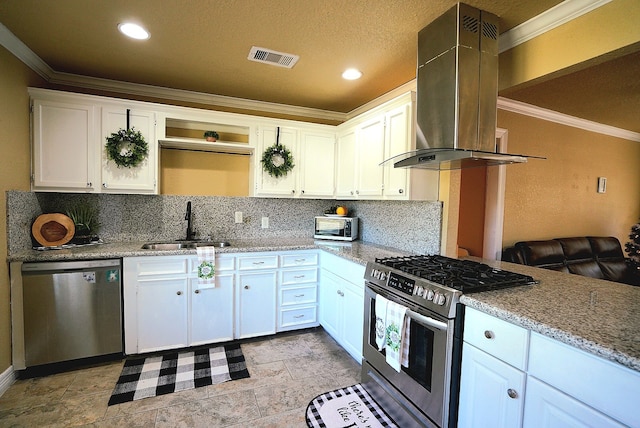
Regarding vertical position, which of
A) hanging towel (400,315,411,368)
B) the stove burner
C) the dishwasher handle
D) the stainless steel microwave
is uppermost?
the stainless steel microwave

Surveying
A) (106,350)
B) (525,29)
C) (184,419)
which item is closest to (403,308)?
(184,419)

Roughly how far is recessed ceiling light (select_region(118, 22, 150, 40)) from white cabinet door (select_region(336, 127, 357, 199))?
1.94 m

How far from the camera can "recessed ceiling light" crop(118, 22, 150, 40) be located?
2.02 meters

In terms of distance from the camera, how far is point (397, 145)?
8.23 ft

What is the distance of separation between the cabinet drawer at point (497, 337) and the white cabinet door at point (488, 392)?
34 millimetres

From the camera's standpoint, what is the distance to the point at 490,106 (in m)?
1.93

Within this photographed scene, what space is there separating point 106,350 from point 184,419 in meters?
1.10

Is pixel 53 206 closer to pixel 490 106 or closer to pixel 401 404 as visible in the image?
pixel 401 404

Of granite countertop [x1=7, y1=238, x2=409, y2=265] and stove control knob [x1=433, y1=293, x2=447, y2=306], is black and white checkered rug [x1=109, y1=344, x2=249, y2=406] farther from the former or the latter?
stove control knob [x1=433, y1=293, x2=447, y2=306]

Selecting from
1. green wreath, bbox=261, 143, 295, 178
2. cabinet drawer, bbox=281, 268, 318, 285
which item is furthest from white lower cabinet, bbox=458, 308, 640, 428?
green wreath, bbox=261, 143, 295, 178

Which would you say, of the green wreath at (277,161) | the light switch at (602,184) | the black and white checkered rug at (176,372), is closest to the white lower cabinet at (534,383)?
the black and white checkered rug at (176,372)

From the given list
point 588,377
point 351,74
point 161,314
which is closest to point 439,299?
point 588,377

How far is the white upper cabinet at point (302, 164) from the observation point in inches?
128

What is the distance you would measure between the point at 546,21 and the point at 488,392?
2113 mm
